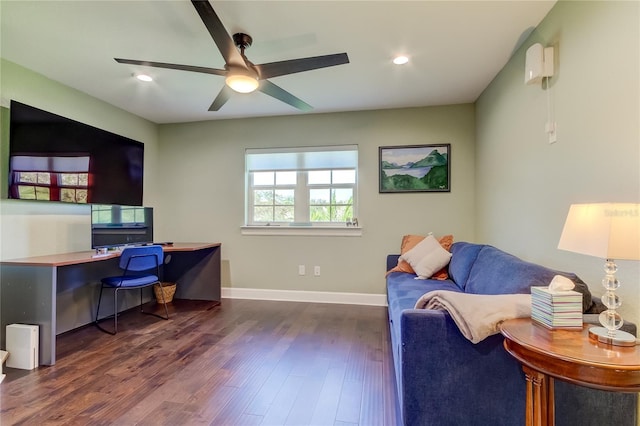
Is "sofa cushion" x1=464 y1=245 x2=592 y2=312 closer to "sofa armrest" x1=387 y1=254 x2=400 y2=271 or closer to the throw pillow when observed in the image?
the throw pillow

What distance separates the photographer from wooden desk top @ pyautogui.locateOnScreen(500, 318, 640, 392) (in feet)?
3.04

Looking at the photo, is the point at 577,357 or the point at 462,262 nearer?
the point at 577,357

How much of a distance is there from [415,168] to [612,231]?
2.82 meters

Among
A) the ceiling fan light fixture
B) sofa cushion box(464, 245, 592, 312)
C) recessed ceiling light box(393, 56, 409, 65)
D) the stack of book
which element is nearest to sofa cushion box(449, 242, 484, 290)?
sofa cushion box(464, 245, 592, 312)

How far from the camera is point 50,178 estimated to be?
2.80 meters

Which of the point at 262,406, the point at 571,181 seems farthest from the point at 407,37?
the point at 262,406

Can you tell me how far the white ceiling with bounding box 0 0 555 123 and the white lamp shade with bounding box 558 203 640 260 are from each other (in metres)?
1.53

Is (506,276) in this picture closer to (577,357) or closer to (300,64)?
(577,357)

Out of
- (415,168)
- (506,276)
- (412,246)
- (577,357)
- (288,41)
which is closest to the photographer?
(577,357)

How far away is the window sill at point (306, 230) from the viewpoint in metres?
3.88

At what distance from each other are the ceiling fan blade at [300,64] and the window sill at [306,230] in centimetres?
212

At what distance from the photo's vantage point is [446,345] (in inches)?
54.5

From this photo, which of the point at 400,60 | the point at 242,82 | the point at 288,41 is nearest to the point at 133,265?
the point at 242,82

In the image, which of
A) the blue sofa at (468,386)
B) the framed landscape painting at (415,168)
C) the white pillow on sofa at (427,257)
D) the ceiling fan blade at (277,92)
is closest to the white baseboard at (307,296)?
the white pillow on sofa at (427,257)
